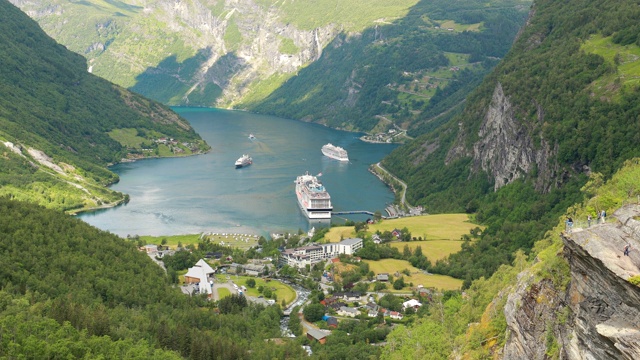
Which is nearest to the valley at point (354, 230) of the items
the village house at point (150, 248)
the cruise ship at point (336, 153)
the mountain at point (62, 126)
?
the mountain at point (62, 126)

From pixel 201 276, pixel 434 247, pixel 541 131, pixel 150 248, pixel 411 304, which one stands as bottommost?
pixel 411 304

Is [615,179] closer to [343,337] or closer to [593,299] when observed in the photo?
[593,299]

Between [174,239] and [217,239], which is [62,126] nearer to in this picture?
[174,239]

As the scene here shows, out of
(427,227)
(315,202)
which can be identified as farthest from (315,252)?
(315,202)

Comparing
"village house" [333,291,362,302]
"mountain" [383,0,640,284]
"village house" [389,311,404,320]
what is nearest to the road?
"mountain" [383,0,640,284]

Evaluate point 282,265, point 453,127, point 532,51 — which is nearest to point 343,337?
point 282,265

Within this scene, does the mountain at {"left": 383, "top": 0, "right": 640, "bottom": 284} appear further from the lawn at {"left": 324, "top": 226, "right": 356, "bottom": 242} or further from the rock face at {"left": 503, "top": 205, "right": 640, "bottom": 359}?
the rock face at {"left": 503, "top": 205, "right": 640, "bottom": 359}
